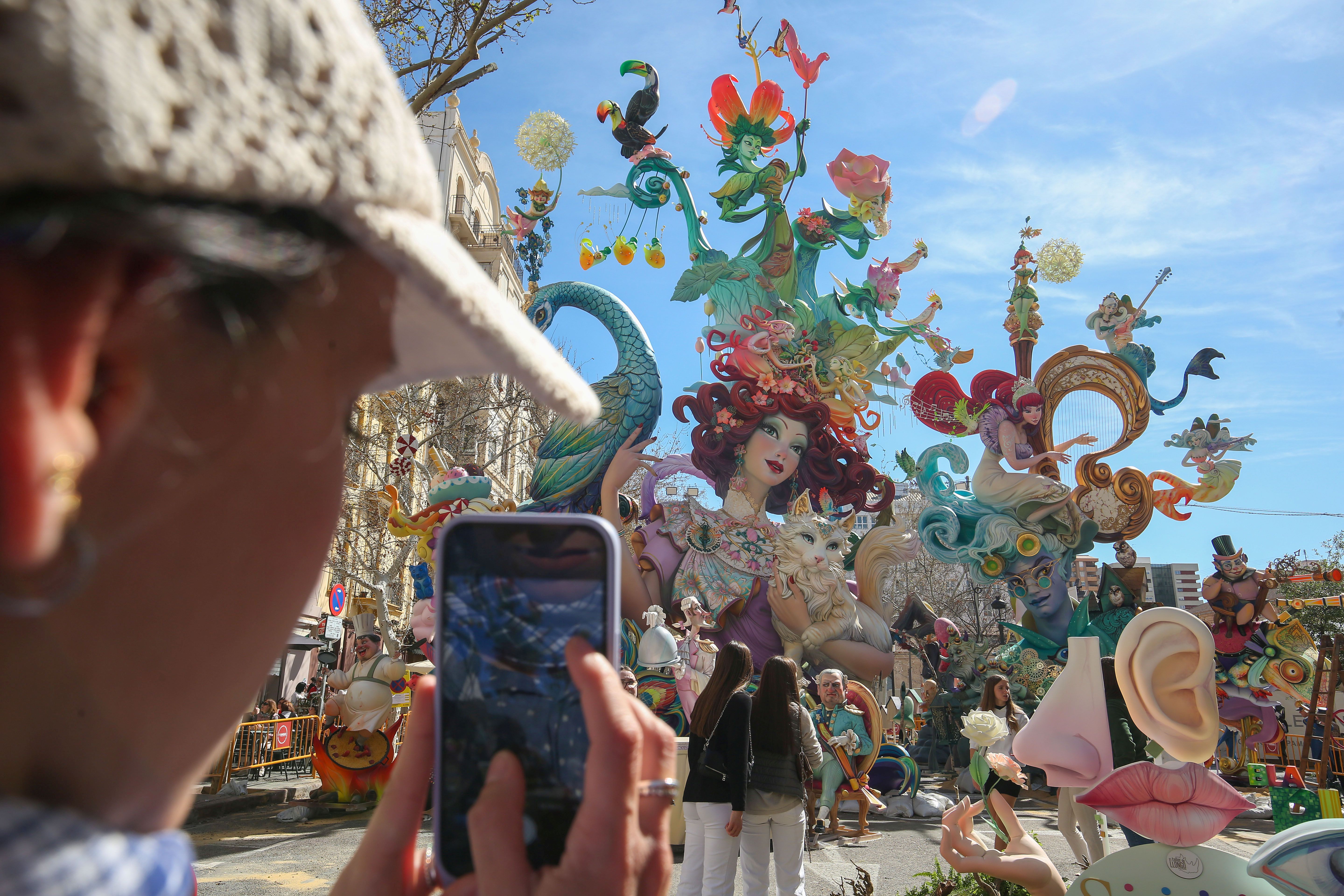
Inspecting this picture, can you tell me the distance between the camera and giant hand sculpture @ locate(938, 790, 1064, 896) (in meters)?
3.41

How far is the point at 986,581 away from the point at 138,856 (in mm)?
13091

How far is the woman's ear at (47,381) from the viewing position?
1.53 ft

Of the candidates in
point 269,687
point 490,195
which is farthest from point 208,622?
point 490,195

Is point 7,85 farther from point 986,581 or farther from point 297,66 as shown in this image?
point 986,581

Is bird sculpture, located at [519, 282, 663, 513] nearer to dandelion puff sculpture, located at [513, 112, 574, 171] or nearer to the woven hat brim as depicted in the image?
dandelion puff sculpture, located at [513, 112, 574, 171]

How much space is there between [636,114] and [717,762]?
405 inches

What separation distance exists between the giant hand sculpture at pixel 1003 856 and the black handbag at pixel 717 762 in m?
0.97

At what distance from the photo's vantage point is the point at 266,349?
63 cm

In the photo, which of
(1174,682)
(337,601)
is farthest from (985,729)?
(337,601)

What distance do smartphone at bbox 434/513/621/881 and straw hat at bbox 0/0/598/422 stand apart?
1.06ft

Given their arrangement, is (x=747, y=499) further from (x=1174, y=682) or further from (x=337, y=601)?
(x=1174, y=682)

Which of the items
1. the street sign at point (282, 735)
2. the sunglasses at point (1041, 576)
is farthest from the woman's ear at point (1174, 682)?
the street sign at point (282, 735)

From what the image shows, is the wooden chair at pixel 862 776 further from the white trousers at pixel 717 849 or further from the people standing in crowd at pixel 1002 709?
the white trousers at pixel 717 849

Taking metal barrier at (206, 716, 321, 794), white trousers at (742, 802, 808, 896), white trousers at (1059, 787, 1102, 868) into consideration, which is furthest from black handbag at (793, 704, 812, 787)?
metal barrier at (206, 716, 321, 794)
